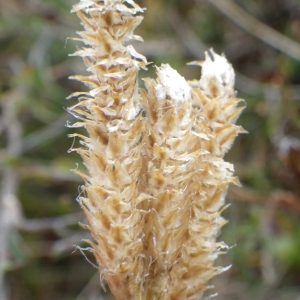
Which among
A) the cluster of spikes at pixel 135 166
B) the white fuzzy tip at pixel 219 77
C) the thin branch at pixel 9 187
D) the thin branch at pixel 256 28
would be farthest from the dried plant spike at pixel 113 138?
the thin branch at pixel 256 28

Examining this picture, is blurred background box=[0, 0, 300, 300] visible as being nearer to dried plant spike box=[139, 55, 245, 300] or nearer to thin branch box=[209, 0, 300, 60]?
thin branch box=[209, 0, 300, 60]

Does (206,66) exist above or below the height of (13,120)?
below

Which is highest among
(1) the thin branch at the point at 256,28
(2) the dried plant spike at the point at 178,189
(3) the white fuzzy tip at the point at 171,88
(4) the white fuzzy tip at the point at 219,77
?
(1) the thin branch at the point at 256,28

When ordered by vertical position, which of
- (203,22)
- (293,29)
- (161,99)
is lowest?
(161,99)

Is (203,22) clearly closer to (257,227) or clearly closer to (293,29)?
(293,29)

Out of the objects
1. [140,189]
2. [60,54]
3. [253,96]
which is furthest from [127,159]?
[60,54]

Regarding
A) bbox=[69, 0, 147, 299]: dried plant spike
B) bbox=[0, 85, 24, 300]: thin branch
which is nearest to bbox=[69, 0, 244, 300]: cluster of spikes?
bbox=[69, 0, 147, 299]: dried plant spike

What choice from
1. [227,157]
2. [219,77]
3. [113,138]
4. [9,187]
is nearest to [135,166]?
[113,138]

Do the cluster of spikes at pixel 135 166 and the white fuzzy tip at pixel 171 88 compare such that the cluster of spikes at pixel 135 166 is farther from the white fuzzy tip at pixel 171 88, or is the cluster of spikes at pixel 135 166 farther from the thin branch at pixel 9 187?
the thin branch at pixel 9 187
